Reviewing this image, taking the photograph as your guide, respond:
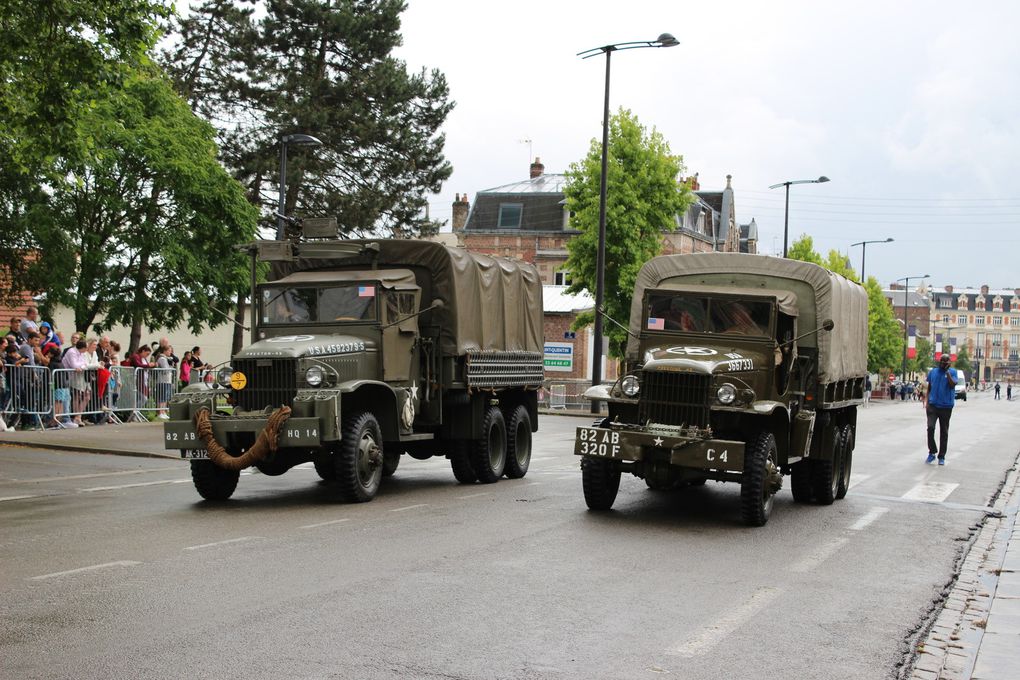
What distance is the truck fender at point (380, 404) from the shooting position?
13.2 metres

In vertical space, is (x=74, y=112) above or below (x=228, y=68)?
below

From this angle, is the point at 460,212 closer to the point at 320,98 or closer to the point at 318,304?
the point at 320,98

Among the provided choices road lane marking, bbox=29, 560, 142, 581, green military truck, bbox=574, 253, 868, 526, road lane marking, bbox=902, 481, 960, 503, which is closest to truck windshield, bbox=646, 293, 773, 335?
green military truck, bbox=574, 253, 868, 526

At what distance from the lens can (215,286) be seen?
32375 millimetres

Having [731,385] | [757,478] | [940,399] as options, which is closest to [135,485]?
[731,385]

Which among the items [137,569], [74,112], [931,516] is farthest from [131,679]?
[74,112]

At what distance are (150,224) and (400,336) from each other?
19.3 meters

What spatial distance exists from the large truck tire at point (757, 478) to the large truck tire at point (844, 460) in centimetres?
288

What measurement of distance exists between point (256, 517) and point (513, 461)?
17.7ft

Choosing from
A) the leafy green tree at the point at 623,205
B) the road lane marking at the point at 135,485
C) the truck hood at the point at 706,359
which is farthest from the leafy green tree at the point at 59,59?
the leafy green tree at the point at 623,205

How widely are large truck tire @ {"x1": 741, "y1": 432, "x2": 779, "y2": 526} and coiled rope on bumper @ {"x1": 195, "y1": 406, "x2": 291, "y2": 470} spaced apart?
15.7 feet

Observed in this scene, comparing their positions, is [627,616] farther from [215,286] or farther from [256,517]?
[215,286]

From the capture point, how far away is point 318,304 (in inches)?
548

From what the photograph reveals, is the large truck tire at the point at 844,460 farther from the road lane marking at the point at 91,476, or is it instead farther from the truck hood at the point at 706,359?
the road lane marking at the point at 91,476
